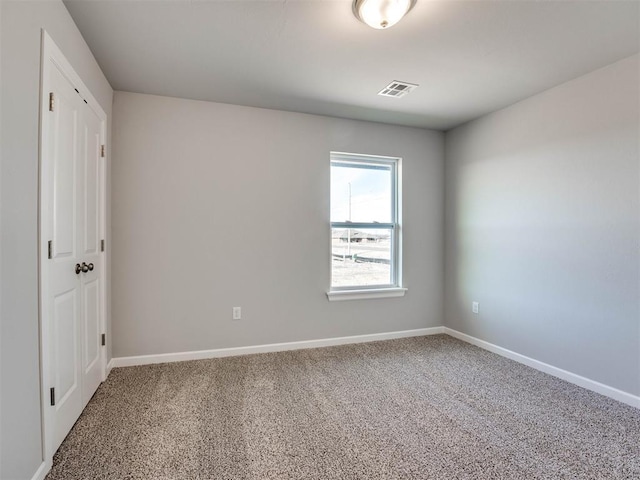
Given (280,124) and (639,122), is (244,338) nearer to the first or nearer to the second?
(280,124)

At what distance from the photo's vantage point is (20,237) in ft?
4.30

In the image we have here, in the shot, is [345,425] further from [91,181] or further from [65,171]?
[91,181]

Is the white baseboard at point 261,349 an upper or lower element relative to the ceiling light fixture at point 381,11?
lower

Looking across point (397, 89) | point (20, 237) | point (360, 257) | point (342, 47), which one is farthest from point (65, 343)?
point (397, 89)

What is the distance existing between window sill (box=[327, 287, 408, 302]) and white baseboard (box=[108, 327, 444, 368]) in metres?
0.44

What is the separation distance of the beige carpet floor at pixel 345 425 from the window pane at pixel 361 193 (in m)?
1.60

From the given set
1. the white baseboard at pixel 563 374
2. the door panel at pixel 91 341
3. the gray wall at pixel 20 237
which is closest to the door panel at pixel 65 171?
the gray wall at pixel 20 237

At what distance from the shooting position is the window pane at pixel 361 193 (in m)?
3.45

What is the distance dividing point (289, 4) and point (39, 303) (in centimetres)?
199

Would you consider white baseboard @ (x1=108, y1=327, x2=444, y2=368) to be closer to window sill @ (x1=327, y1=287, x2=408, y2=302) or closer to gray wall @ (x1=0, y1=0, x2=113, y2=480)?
window sill @ (x1=327, y1=287, x2=408, y2=302)

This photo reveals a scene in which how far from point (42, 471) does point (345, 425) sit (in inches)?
Answer: 60.3

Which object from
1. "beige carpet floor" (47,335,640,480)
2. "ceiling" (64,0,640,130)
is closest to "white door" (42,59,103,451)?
"beige carpet floor" (47,335,640,480)

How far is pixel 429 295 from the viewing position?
149 inches

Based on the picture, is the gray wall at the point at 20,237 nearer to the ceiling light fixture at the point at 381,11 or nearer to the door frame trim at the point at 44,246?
the door frame trim at the point at 44,246
